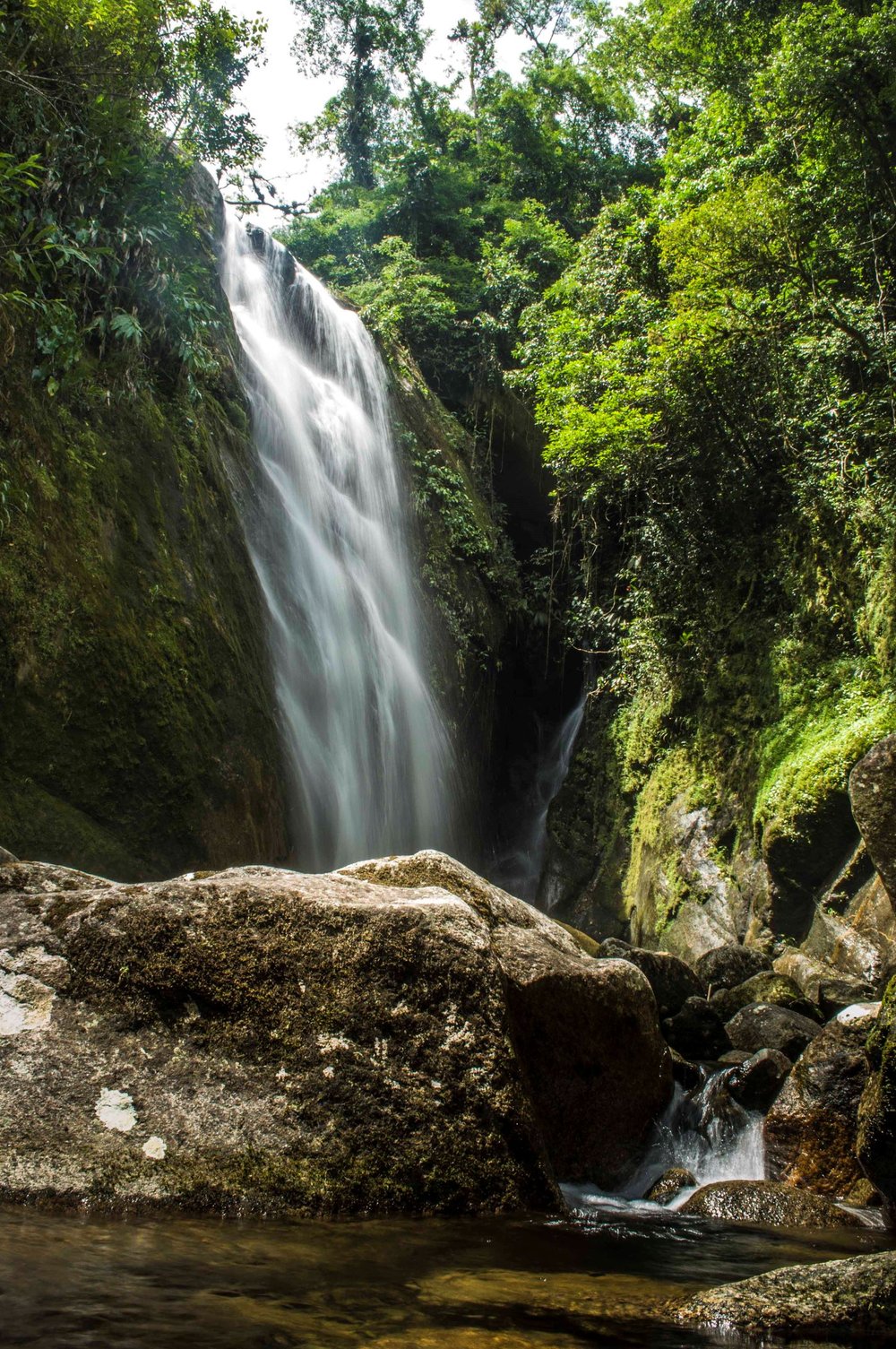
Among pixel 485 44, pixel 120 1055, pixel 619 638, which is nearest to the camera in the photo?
pixel 120 1055

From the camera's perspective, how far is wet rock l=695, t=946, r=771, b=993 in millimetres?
9023

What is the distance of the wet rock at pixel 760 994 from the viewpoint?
7500mm

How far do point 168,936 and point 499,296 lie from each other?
66.8 ft

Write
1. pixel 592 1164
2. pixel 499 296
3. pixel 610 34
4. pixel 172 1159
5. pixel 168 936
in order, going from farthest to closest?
pixel 610 34 → pixel 499 296 → pixel 592 1164 → pixel 168 936 → pixel 172 1159

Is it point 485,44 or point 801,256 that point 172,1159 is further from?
point 485,44

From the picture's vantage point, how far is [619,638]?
16.3 m

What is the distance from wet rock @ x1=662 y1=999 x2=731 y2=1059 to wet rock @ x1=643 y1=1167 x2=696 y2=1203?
2.30m

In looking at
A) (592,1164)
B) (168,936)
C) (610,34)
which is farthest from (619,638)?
(610,34)

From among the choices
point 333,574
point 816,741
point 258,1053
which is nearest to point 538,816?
point 333,574

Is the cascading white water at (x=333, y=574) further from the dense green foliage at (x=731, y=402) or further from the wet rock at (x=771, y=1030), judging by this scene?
the wet rock at (x=771, y=1030)

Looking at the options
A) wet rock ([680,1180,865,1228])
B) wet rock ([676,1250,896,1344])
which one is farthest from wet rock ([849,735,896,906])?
wet rock ([676,1250,896,1344])

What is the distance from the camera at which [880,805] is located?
22.2 feet

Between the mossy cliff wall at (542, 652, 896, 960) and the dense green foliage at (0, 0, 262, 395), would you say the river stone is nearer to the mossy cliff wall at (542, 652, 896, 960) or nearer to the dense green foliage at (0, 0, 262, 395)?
the mossy cliff wall at (542, 652, 896, 960)

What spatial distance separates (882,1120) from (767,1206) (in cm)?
72
